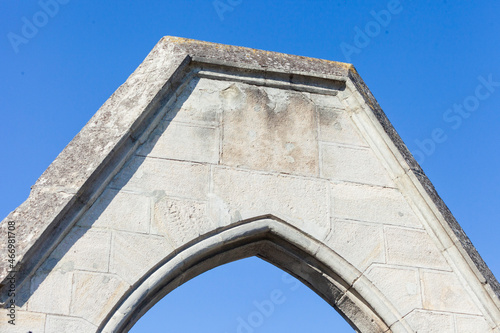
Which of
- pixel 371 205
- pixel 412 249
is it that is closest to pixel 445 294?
pixel 412 249

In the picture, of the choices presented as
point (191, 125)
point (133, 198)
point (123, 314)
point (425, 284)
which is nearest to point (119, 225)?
point (133, 198)

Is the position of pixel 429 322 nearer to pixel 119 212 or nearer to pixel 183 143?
pixel 183 143

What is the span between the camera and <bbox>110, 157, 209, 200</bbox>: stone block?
5.54 metres

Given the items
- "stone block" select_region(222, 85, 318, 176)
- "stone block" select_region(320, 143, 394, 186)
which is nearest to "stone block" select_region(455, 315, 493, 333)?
"stone block" select_region(320, 143, 394, 186)

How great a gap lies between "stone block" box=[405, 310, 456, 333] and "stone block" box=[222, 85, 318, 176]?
3.99 ft

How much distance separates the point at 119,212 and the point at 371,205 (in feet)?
5.91

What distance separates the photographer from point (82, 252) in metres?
5.21

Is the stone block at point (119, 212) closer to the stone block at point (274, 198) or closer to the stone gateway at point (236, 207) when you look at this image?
the stone gateway at point (236, 207)

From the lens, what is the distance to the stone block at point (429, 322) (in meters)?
5.56

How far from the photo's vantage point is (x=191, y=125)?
5891 millimetres

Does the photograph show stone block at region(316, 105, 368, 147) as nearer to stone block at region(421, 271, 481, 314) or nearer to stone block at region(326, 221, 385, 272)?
stone block at region(326, 221, 385, 272)

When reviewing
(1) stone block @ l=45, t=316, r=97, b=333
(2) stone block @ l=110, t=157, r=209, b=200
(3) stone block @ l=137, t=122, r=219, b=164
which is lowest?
(1) stone block @ l=45, t=316, r=97, b=333

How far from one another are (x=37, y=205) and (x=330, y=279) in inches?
80.6

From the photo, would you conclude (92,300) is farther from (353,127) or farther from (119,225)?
(353,127)
